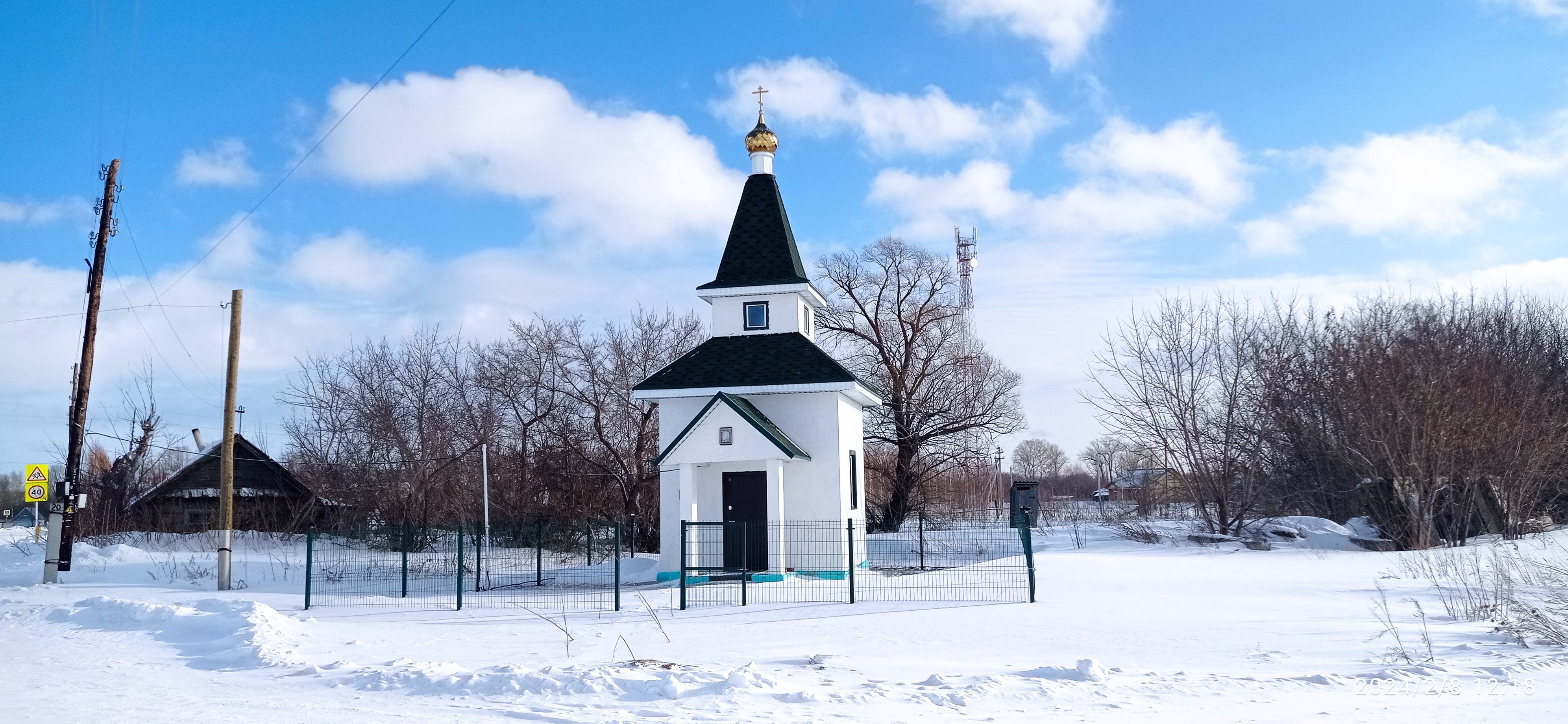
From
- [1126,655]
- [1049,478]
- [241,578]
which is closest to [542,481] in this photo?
[241,578]

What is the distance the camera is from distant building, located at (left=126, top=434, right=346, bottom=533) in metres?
33.0

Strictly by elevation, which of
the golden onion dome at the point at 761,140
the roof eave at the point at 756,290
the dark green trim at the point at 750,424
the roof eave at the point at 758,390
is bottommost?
the dark green trim at the point at 750,424

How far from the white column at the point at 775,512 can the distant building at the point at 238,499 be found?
19.5 meters

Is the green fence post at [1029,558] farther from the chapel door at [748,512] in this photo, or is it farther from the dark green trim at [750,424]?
the chapel door at [748,512]

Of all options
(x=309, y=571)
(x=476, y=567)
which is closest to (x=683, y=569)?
(x=309, y=571)

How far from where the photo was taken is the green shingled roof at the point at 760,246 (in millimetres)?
22875

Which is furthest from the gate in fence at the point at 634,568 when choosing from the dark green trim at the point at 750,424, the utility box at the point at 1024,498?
the utility box at the point at 1024,498

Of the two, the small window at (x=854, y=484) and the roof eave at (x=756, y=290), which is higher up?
the roof eave at (x=756, y=290)

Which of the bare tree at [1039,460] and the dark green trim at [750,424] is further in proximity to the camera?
the bare tree at [1039,460]

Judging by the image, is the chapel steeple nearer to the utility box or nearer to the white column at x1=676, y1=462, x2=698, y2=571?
the white column at x1=676, y1=462, x2=698, y2=571

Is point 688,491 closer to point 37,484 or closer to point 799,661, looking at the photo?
point 799,661

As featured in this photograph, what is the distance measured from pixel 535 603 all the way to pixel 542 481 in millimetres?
14151

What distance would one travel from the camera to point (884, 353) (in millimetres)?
37375

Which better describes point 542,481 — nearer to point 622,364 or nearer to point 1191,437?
point 622,364
